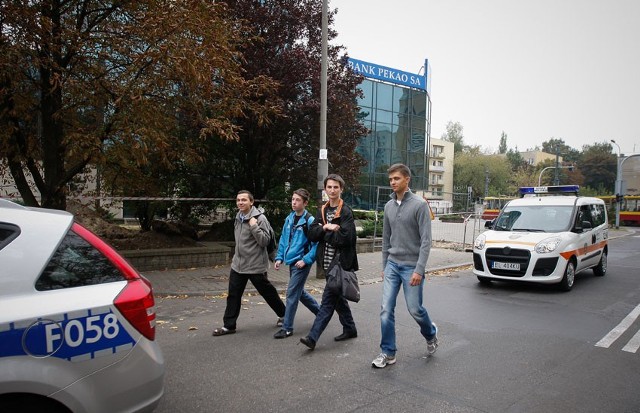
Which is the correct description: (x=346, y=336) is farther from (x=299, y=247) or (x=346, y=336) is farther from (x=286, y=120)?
(x=286, y=120)

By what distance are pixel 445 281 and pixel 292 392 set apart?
22.5 ft

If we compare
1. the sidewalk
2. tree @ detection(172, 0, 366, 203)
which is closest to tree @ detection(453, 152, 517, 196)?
tree @ detection(172, 0, 366, 203)

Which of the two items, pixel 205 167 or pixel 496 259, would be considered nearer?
pixel 496 259

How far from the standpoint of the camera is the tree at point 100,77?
661 centimetres

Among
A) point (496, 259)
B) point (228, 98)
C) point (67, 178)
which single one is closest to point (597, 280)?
point (496, 259)

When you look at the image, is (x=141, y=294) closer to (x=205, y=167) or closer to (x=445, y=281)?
(x=445, y=281)

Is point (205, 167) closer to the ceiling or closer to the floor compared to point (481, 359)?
closer to the ceiling

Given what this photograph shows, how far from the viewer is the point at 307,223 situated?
5211mm

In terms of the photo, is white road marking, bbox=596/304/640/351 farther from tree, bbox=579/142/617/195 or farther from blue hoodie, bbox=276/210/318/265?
tree, bbox=579/142/617/195

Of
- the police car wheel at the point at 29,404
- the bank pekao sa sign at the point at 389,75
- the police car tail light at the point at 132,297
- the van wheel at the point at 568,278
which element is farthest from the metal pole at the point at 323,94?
the bank pekao sa sign at the point at 389,75

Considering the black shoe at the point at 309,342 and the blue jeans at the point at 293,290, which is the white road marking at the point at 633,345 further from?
the blue jeans at the point at 293,290

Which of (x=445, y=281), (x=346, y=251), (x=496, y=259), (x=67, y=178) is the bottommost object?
(x=445, y=281)

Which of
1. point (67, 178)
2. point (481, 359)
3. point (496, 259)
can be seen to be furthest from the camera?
point (496, 259)

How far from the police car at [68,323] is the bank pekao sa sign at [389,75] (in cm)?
3448
